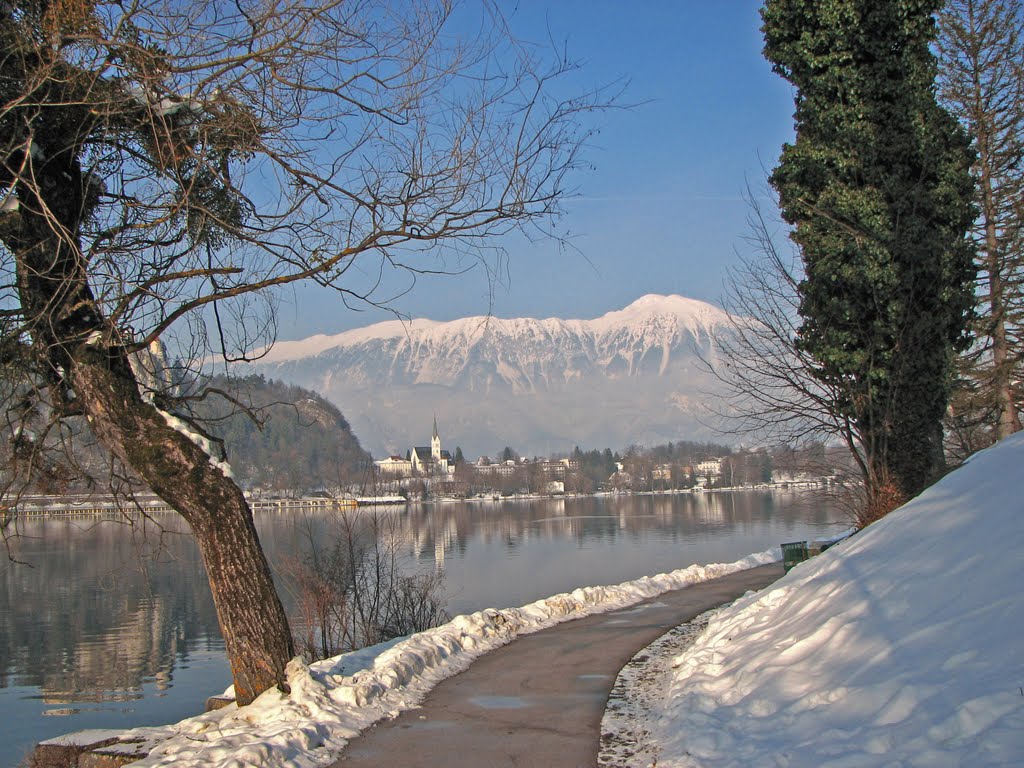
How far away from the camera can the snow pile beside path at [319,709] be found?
21.4ft

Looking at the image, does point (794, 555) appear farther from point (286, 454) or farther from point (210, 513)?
point (286, 454)

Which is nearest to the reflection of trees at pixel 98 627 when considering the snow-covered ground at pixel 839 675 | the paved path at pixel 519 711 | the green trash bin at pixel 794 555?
the snow-covered ground at pixel 839 675

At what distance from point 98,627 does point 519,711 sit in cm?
2115

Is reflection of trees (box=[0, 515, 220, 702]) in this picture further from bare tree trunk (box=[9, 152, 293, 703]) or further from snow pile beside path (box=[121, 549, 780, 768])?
snow pile beside path (box=[121, 549, 780, 768])

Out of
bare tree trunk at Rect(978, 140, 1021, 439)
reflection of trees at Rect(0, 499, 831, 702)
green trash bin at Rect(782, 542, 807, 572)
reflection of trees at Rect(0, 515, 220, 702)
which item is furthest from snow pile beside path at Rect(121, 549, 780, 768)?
bare tree trunk at Rect(978, 140, 1021, 439)

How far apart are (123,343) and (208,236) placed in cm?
146

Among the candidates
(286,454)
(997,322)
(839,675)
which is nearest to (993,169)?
(997,322)

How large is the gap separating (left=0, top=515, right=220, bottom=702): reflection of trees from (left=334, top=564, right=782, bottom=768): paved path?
3435 millimetres

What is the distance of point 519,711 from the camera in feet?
27.1

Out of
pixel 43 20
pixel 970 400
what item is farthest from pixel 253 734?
pixel 970 400

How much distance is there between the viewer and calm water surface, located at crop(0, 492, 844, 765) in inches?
650

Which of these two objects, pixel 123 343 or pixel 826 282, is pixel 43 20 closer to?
pixel 123 343

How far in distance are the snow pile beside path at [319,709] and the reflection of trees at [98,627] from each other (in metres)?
2.32

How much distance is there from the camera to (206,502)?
7.36 m
